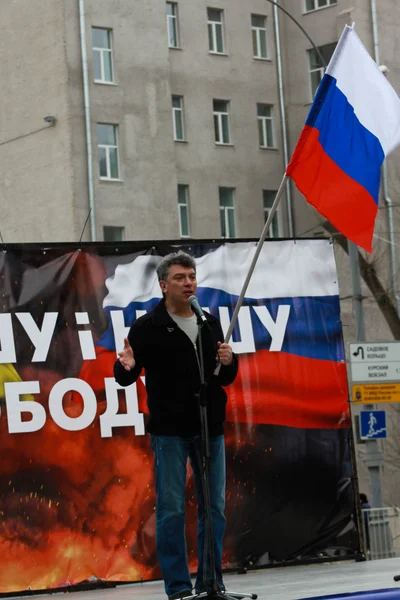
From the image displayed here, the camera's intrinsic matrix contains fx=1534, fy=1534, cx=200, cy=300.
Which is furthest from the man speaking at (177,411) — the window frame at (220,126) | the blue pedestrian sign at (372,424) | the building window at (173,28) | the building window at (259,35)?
the building window at (259,35)

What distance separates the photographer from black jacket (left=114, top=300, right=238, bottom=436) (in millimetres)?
9195

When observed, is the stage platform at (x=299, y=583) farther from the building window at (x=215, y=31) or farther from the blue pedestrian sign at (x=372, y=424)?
the building window at (x=215, y=31)

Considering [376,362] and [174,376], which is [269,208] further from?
[174,376]

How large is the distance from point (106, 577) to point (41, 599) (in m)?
Result: 0.76

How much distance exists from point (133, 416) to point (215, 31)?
133 feet

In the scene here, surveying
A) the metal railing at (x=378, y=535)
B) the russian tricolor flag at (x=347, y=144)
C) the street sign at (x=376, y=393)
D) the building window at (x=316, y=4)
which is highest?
the building window at (x=316, y=4)

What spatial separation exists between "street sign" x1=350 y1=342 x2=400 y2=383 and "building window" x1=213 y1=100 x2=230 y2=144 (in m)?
29.2

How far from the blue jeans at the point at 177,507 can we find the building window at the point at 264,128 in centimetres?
4338

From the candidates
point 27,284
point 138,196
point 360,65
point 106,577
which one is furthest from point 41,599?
point 138,196

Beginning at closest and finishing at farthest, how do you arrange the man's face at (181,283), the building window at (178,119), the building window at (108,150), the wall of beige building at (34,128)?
the man's face at (181,283)
the wall of beige building at (34,128)
the building window at (108,150)
the building window at (178,119)

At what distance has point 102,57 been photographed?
1870 inches

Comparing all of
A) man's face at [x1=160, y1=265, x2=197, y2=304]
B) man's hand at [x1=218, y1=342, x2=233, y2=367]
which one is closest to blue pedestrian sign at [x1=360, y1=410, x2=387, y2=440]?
A: man's face at [x1=160, y1=265, x2=197, y2=304]

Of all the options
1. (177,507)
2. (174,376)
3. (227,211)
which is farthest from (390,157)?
(177,507)

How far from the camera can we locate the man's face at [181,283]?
916 centimetres
